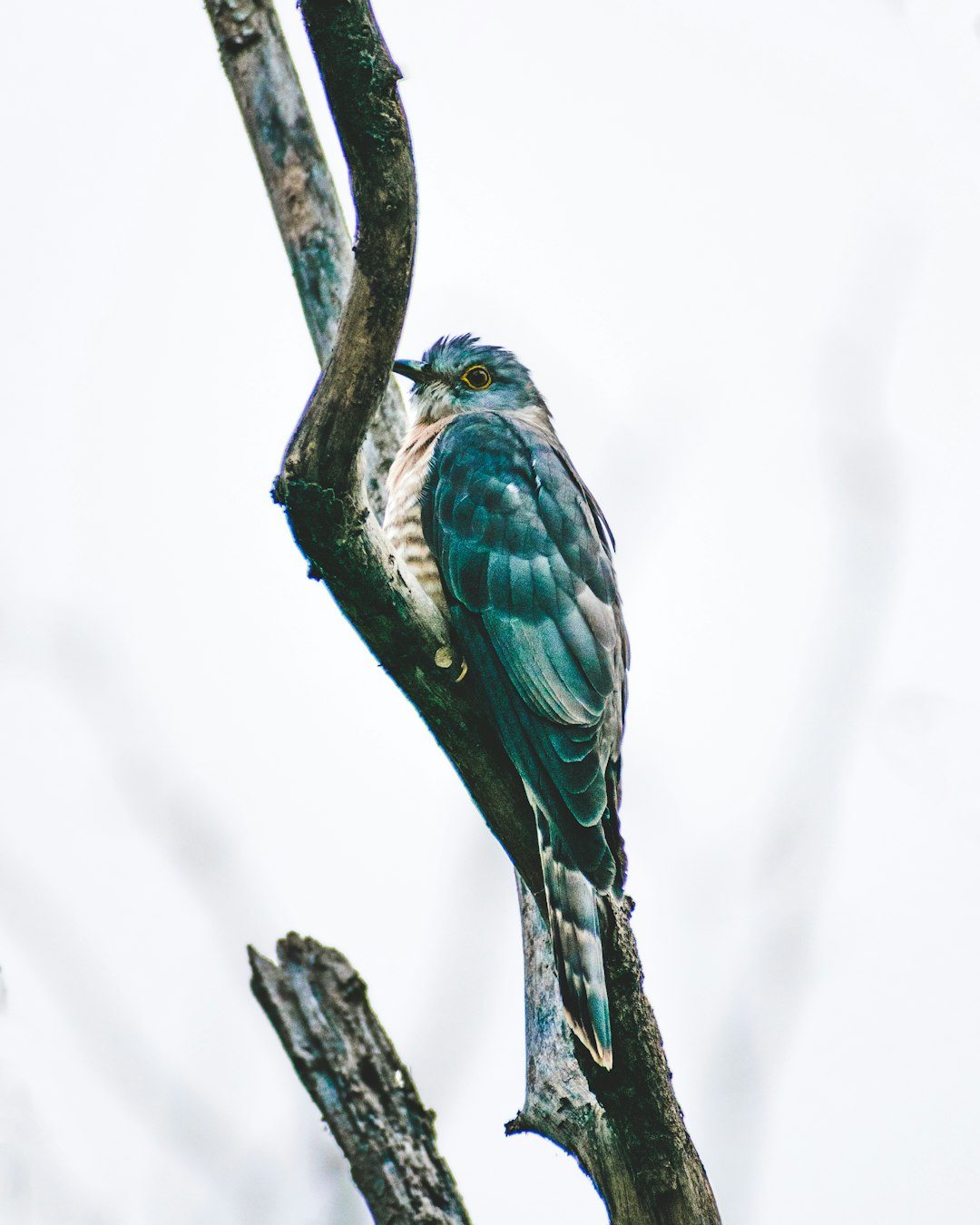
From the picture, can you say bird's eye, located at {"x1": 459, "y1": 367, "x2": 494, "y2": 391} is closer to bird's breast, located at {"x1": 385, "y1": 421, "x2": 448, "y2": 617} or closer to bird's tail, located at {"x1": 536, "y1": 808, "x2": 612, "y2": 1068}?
bird's breast, located at {"x1": 385, "y1": 421, "x2": 448, "y2": 617}

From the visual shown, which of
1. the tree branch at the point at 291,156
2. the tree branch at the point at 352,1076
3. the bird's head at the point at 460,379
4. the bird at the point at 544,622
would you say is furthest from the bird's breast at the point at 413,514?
the tree branch at the point at 352,1076

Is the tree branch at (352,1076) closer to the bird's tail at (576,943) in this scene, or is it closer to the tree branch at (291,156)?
the bird's tail at (576,943)

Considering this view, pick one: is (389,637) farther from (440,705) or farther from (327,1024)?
(327,1024)

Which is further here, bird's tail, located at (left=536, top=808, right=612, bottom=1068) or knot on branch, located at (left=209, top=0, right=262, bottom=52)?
knot on branch, located at (left=209, top=0, right=262, bottom=52)

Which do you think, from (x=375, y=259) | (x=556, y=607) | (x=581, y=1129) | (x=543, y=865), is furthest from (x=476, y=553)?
(x=581, y=1129)

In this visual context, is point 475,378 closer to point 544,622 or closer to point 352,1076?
point 544,622

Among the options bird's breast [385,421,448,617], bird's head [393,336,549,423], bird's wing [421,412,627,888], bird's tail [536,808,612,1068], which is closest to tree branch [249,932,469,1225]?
bird's tail [536,808,612,1068]
